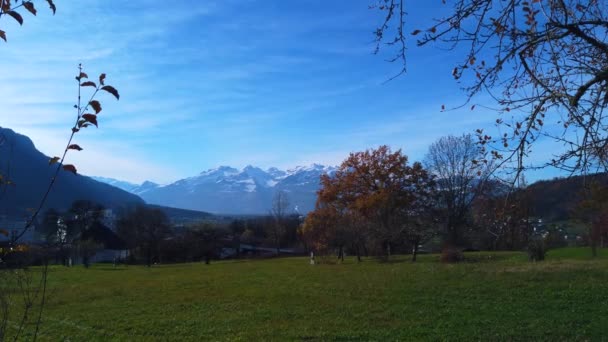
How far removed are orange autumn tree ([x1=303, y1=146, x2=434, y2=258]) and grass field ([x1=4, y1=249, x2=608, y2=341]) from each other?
1698 centimetres

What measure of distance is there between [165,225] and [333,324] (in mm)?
54098

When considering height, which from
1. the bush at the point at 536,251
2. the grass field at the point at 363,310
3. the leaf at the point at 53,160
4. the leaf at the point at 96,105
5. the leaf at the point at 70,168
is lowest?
the grass field at the point at 363,310

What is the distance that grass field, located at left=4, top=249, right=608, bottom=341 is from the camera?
9594 millimetres

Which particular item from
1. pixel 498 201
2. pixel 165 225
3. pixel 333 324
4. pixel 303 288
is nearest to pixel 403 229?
pixel 303 288

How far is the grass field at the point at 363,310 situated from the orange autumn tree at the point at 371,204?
1698cm

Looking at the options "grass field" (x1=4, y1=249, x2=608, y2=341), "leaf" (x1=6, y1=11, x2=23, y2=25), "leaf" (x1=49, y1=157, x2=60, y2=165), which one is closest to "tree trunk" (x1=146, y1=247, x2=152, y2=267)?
"grass field" (x1=4, y1=249, x2=608, y2=341)

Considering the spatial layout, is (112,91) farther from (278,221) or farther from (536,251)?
(278,221)

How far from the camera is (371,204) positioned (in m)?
38.6

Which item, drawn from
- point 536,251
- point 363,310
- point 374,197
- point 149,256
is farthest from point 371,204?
point 149,256

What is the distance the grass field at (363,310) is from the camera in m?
9.59

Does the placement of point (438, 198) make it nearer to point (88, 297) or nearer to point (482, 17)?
point (88, 297)

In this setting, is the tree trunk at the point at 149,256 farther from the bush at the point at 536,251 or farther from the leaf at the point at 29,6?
the leaf at the point at 29,6

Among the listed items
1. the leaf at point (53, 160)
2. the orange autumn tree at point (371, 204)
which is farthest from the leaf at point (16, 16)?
the orange autumn tree at point (371, 204)

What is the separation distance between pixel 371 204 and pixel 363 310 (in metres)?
26.7
